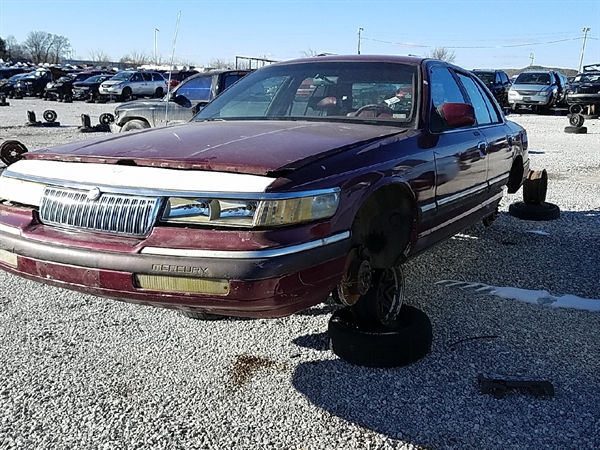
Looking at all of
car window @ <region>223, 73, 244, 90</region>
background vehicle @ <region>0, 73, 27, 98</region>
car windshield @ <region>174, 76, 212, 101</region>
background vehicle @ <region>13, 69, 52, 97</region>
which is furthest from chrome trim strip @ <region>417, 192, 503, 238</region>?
background vehicle @ <region>0, 73, 27, 98</region>

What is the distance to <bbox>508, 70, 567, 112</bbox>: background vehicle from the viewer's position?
2284cm

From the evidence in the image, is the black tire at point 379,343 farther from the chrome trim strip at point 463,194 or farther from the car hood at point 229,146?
the car hood at point 229,146

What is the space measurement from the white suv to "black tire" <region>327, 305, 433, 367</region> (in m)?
26.7

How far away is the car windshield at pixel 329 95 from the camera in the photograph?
12.1 feet

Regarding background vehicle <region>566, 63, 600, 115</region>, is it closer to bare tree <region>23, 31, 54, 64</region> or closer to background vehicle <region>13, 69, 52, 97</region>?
background vehicle <region>13, 69, 52, 97</region>

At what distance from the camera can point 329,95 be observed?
387 centimetres

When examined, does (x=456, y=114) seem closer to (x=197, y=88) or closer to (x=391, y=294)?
(x=391, y=294)

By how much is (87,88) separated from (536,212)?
2840 cm

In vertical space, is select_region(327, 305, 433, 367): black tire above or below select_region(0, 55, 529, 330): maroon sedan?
below

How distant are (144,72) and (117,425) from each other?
28207 mm

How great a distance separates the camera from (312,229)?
240cm

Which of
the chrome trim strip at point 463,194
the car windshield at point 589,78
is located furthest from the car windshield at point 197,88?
the car windshield at point 589,78

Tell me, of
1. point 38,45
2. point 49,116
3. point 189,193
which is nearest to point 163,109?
point 189,193

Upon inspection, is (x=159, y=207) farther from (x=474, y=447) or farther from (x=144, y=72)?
(x=144, y=72)
